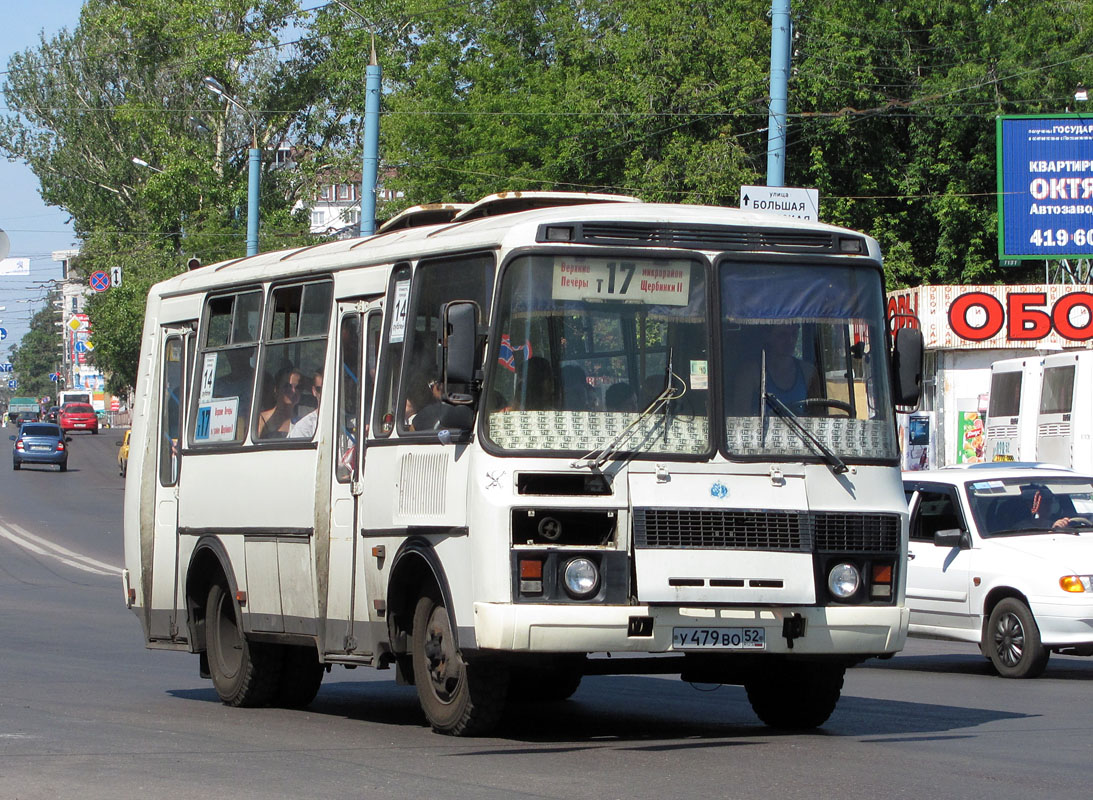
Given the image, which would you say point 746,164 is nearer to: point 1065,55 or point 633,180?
point 633,180

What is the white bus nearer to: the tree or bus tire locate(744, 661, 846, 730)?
bus tire locate(744, 661, 846, 730)

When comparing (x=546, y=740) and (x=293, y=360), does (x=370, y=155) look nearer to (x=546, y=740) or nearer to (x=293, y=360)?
(x=293, y=360)

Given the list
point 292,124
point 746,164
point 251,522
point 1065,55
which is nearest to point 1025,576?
point 251,522

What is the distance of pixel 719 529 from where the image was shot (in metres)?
8.79

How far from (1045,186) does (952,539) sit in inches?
992

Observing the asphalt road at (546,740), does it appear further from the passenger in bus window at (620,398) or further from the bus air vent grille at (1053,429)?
the bus air vent grille at (1053,429)

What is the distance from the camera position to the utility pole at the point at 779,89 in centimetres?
1934

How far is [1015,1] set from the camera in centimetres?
5006

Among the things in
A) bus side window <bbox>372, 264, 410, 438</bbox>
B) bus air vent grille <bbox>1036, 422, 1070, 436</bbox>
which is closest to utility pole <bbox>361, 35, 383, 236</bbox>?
bus air vent grille <bbox>1036, 422, 1070, 436</bbox>

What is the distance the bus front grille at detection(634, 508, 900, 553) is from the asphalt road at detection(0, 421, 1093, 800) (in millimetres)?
1017

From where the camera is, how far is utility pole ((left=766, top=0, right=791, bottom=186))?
1934 centimetres

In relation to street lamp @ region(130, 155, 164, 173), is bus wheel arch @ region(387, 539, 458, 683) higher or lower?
lower

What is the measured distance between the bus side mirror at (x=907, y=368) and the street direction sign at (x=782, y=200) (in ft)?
28.3

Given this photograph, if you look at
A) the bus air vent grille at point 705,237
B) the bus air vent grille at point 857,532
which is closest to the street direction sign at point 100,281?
the bus air vent grille at point 705,237
